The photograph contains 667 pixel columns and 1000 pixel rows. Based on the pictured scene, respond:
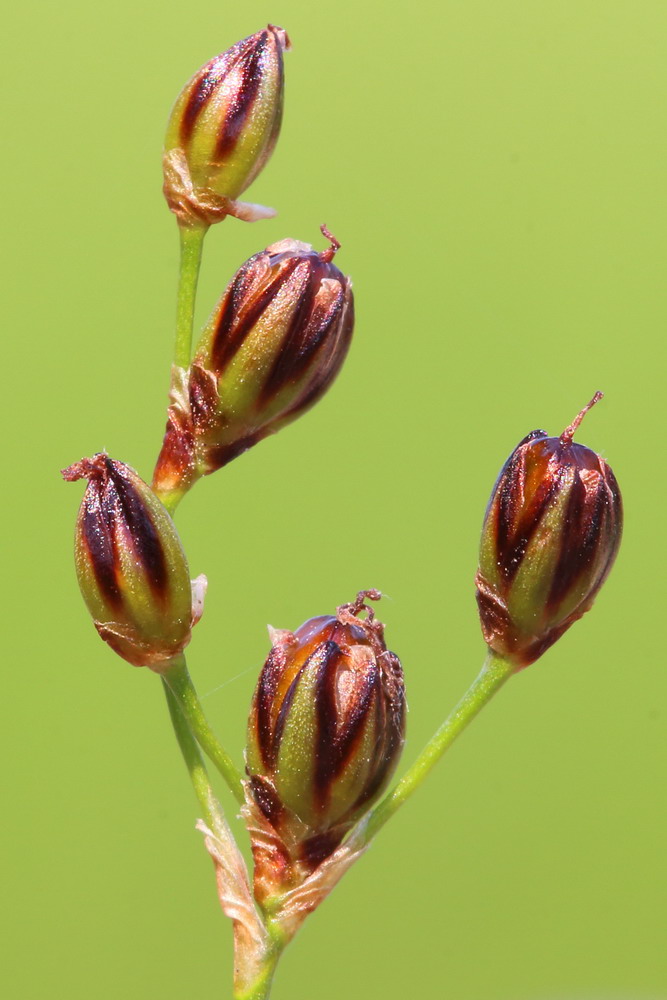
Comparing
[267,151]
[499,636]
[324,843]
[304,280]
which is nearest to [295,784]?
[324,843]

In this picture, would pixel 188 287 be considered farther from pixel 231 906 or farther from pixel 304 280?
pixel 231 906

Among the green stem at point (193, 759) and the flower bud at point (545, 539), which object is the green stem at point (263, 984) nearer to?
the green stem at point (193, 759)

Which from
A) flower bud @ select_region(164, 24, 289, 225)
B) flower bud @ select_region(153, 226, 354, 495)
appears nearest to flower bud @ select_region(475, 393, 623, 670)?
flower bud @ select_region(153, 226, 354, 495)

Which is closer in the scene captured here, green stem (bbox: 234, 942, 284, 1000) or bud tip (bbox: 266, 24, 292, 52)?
green stem (bbox: 234, 942, 284, 1000)

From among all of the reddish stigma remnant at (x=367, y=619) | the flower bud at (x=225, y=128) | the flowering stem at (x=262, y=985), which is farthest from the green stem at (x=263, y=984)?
the flower bud at (x=225, y=128)

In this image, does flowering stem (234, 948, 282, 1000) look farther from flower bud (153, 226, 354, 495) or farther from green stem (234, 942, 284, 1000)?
flower bud (153, 226, 354, 495)

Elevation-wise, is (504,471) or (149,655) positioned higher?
(504,471)

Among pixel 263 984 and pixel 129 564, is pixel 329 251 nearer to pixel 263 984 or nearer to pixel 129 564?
pixel 129 564

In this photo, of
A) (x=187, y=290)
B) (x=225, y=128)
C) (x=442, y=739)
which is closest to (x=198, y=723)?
(x=442, y=739)
